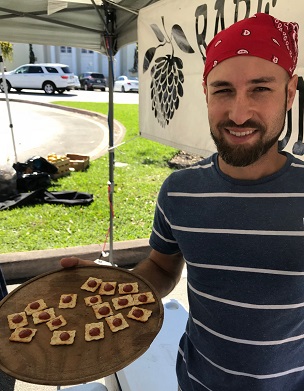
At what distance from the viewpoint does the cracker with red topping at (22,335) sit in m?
1.21

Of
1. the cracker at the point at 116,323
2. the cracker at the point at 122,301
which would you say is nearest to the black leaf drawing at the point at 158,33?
the cracker at the point at 122,301

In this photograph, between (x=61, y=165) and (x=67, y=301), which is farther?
(x=61, y=165)

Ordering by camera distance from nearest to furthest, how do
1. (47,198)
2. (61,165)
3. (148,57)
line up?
(148,57), (47,198), (61,165)

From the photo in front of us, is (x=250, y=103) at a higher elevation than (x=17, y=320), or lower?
higher

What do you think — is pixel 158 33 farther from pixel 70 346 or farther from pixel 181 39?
pixel 70 346

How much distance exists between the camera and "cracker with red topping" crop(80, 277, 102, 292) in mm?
1478

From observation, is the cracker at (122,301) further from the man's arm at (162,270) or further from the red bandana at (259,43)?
the red bandana at (259,43)

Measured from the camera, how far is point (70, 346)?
1.21 m

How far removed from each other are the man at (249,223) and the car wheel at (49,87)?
2434cm

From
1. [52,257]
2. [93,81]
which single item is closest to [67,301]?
[52,257]

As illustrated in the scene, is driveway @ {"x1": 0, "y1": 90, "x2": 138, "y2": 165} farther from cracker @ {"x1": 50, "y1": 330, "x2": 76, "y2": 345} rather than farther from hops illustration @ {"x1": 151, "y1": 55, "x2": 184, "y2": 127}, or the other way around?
cracker @ {"x1": 50, "y1": 330, "x2": 76, "y2": 345}

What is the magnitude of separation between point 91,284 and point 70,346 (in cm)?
32

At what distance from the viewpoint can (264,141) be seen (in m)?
1.06

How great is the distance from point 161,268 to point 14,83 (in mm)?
24179
